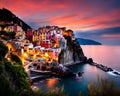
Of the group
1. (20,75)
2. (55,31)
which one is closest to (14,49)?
(20,75)

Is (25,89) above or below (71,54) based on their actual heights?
below

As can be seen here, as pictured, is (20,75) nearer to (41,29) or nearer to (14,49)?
(14,49)

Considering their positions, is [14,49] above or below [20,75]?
above

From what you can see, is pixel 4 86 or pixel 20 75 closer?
pixel 4 86

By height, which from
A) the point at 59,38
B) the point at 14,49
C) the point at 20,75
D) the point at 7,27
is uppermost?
the point at 7,27

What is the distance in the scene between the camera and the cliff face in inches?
1654

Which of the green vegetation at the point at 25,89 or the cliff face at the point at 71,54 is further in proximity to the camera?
the cliff face at the point at 71,54

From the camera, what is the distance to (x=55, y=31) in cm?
4678

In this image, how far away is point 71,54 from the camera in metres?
46.7

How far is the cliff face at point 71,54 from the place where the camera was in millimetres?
42000

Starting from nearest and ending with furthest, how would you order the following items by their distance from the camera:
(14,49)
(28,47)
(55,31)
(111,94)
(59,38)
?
(111,94), (14,49), (28,47), (59,38), (55,31)

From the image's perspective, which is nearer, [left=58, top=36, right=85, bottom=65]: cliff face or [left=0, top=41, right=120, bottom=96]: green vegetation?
[left=0, top=41, right=120, bottom=96]: green vegetation

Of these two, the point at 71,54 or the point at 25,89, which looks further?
the point at 71,54

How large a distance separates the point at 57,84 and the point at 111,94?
19418mm
